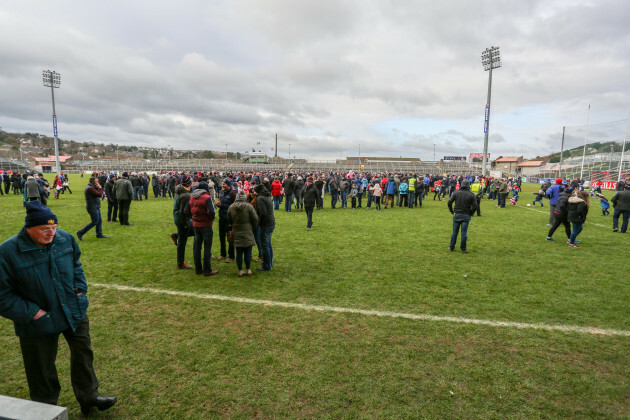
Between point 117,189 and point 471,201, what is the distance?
38.0 feet

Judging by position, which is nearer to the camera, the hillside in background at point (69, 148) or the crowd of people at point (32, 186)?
the crowd of people at point (32, 186)

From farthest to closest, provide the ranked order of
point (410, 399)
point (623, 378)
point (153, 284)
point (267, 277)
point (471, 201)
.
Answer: point (471, 201) < point (267, 277) < point (153, 284) < point (623, 378) < point (410, 399)

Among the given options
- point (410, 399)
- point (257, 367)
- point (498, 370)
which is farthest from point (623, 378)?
point (257, 367)

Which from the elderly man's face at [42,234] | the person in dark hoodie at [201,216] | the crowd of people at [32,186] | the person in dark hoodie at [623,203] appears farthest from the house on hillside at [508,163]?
the elderly man's face at [42,234]

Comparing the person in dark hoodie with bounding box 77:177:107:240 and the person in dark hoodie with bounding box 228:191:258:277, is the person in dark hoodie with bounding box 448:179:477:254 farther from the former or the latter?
the person in dark hoodie with bounding box 77:177:107:240

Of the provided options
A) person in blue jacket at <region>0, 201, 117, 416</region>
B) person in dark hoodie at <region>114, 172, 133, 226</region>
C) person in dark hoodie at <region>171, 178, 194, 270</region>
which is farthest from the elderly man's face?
person in dark hoodie at <region>114, 172, 133, 226</region>

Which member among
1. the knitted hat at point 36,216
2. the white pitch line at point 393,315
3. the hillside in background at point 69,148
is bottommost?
the white pitch line at point 393,315

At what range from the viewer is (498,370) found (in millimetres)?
3621

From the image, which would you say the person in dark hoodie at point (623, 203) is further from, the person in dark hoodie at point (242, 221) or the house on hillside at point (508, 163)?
the house on hillside at point (508, 163)

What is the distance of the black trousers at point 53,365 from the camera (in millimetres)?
2615

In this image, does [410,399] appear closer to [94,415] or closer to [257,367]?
[257,367]

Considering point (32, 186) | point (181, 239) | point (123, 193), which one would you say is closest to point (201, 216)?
point (181, 239)

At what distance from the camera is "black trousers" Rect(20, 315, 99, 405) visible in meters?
2.62

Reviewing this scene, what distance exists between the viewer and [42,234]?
99.5 inches
